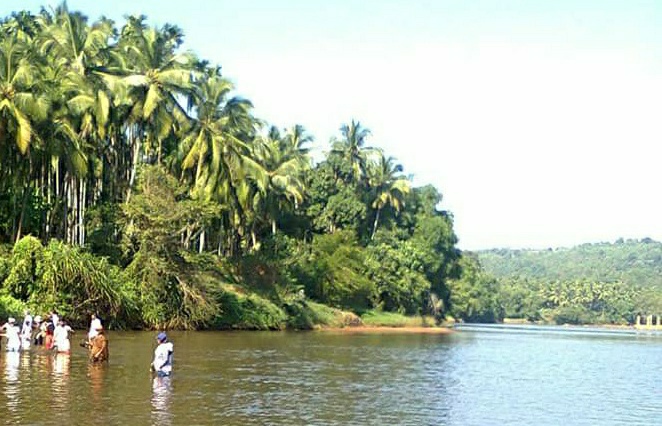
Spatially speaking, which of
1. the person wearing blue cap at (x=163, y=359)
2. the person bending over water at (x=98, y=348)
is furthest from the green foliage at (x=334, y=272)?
the person wearing blue cap at (x=163, y=359)

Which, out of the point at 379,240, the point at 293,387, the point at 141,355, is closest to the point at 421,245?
the point at 379,240

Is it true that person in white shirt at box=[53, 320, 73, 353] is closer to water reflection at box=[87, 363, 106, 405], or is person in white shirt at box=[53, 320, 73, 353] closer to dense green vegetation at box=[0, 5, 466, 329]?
water reflection at box=[87, 363, 106, 405]

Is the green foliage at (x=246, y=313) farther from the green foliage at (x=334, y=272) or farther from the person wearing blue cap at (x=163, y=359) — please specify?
the person wearing blue cap at (x=163, y=359)

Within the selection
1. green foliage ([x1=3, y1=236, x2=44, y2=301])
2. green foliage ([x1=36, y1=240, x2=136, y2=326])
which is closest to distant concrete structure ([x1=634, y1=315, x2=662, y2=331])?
green foliage ([x1=36, y1=240, x2=136, y2=326])

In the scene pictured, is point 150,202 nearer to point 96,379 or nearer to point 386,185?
point 96,379

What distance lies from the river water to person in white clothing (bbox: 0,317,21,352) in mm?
821

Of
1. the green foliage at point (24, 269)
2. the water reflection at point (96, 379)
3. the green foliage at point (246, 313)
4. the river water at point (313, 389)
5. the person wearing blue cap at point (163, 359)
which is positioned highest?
the green foliage at point (24, 269)

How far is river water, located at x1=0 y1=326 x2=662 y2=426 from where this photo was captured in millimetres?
16531

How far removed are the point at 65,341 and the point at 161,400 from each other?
1083cm

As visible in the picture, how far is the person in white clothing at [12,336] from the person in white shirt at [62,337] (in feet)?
3.89

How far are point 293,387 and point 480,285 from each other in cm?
10609

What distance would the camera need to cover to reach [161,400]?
1788 cm

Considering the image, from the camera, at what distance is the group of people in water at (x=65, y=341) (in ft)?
70.7

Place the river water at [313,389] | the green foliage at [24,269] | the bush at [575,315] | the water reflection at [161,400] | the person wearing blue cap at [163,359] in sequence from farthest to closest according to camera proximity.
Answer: the bush at [575,315] < the green foliage at [24,269] < the person wearing blue cap at [163,359] < the river water at [313,389] < the water reflection at [161,400]
